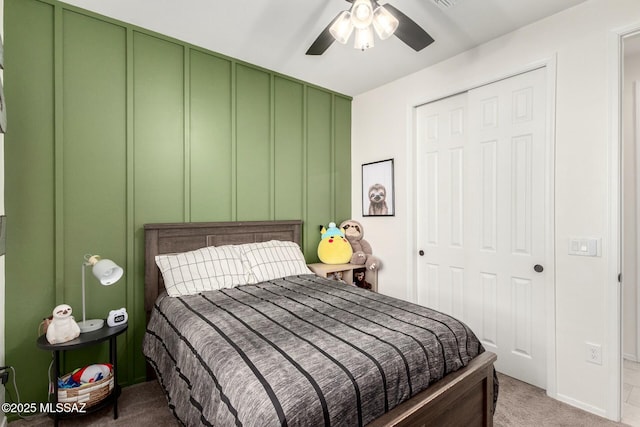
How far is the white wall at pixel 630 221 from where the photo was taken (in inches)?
105

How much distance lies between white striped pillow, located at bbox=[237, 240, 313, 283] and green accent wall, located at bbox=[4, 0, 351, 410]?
387mm

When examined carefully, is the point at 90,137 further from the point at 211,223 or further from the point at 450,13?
the point at 450,13

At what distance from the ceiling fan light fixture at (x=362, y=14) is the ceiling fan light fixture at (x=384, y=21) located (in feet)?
0.17

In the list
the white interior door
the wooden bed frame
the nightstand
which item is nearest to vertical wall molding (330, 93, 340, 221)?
the nightstand

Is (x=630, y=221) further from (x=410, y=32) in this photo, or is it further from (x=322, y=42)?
(x=322, y=42)

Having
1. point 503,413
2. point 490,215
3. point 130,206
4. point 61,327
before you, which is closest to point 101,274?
point 61,327

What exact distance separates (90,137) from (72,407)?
1761 mm

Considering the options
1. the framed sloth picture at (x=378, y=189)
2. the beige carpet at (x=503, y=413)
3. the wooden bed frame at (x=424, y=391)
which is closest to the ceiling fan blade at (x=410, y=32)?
the framed sloth picture at (x=378, y=189)

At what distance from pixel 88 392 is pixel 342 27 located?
8.81ft

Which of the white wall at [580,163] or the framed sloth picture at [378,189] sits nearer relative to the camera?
the white wall at [580,163]

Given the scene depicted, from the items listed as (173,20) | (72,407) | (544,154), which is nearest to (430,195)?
(544,154)

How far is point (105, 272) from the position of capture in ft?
6.27

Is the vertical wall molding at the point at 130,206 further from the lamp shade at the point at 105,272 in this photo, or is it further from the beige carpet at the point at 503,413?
the lamp shade at the point at 105,272

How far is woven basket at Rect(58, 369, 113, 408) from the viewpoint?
1.85 m
